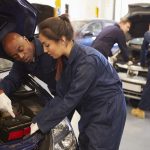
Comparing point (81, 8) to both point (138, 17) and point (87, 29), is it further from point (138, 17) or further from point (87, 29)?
point (138, 17)

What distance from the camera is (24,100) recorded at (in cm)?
198

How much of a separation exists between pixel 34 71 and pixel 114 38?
6.88 ft

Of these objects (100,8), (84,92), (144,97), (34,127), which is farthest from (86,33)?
(34,127)

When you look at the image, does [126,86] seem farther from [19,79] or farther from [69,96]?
[69,96]

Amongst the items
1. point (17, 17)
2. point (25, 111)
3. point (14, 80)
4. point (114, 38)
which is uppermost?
point (17, 17)

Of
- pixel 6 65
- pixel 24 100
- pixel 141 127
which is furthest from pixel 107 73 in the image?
pixel 141 127

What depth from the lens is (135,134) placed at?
3.26m

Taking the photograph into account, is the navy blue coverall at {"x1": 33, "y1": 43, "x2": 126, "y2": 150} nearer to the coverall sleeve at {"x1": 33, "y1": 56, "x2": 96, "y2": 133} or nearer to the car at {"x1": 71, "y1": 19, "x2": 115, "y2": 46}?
the coverall sleeve at {"x1": 33, "y1": 56, "x2": 96, "y2": 133}

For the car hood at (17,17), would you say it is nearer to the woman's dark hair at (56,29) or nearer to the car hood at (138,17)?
the woman's dark hair at (56,29)

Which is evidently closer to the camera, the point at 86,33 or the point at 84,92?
the point at 84,92

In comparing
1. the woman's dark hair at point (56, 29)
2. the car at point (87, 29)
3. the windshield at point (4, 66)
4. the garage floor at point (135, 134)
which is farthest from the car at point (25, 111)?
the car at point (87, 29)

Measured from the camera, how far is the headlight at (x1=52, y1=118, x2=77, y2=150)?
160 cm

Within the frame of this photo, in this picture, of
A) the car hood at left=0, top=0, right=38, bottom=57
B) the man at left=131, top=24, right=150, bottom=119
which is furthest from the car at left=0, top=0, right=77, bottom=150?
the man at left=131, top=24, right=150, bottom=119

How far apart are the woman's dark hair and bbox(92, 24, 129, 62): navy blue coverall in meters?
2.35
